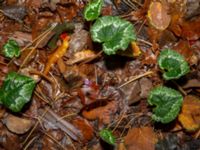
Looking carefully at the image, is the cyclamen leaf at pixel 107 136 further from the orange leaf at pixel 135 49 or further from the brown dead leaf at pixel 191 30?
the brown dead leaf at pixel 191 30

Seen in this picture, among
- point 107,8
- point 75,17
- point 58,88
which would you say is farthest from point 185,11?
point 58,88

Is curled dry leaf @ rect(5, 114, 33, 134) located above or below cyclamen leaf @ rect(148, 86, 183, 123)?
above

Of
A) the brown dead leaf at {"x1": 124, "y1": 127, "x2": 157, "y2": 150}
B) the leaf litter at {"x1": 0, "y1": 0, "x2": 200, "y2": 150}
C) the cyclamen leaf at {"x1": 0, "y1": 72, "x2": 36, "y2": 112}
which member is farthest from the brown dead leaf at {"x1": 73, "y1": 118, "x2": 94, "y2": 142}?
the cyclamen leaf at {"x1": 0, "y1": 72, "x2": 36, "y2": 112}

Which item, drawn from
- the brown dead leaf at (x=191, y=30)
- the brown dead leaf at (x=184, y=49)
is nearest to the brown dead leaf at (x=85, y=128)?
the brown dead leaf at (x=184, y=49)

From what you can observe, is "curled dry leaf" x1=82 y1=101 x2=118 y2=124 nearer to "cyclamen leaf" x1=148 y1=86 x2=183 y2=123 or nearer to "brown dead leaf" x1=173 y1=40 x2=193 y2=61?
"cyclamen leaf" x1=148 y1=86 x2=183 y2=123

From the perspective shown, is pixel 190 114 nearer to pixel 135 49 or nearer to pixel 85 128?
pixel 135 49

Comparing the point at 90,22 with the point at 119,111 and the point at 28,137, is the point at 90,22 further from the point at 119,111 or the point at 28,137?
the point at 28,137

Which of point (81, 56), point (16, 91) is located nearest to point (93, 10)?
point (81, 56)

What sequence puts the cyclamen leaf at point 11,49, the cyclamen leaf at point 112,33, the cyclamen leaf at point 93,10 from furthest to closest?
the cyclamen leaf at point 11,49 → the cyclamen leaf at point 93,10 → the cyclamen leaf at point 112,33
